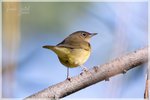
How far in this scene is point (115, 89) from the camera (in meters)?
1.01

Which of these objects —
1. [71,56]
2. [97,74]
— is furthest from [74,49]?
[97,74]

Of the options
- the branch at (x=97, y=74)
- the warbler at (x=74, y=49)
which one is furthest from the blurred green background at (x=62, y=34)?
the branch at (x=97, y=74)

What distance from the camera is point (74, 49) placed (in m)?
1.01

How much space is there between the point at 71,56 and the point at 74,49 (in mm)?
27

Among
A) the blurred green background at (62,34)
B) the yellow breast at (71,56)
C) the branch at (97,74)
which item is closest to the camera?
the branch at (97,74)

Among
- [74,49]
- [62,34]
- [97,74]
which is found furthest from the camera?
[62,34]

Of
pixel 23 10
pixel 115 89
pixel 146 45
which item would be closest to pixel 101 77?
pixel 115 89

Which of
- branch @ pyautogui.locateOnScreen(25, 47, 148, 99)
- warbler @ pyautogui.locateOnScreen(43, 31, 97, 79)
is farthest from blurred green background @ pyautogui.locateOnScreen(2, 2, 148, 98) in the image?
branch @ pyautogui.locateOnScreen(25, 47, 148, 99)

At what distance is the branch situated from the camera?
87 cm

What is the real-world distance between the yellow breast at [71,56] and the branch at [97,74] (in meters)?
0.07

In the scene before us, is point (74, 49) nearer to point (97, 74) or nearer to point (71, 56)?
point (71, 56)

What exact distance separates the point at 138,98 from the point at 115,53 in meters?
0.16

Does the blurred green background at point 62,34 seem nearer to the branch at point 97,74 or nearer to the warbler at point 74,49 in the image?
the warbler at point 74,49

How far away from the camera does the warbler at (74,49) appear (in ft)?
3.22
